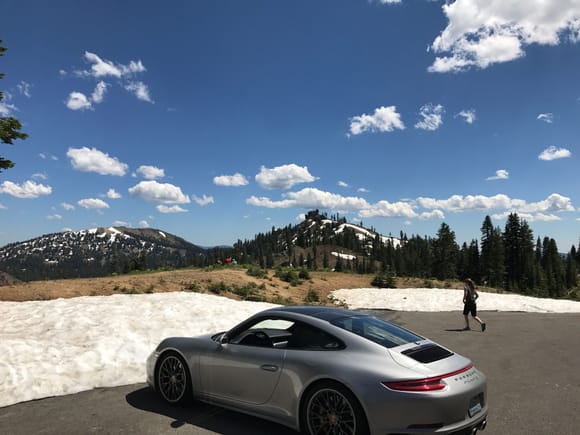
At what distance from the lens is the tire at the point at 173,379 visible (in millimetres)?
5930

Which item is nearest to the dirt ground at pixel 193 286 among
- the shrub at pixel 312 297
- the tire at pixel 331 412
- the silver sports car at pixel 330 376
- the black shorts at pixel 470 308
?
the shrub at pixel 312 297

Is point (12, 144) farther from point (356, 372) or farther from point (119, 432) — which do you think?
point (356, 372)

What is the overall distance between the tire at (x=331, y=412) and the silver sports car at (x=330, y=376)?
1 cm

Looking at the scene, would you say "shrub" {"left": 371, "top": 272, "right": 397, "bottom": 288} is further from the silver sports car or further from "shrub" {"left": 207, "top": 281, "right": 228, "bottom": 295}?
the silver sports car

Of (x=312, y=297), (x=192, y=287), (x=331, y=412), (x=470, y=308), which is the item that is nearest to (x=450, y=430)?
(x=331, y=412)

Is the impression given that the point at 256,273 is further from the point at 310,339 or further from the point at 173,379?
the point at 310,339

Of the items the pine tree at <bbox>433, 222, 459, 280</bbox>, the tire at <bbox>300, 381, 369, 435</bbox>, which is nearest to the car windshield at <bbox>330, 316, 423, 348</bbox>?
the tire at <bbox>300, 381, 369, 435</bbox>

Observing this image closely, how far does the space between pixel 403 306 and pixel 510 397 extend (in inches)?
683

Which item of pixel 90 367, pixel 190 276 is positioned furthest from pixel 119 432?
pixel 190 276

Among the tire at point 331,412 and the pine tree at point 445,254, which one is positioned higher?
the pine tree at point 445,254

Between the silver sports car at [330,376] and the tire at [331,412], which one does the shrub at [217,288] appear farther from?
the tire at [331,412]

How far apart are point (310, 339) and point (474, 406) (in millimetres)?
1961

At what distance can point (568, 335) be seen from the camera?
13.1 meters

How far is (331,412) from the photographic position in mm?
4438
